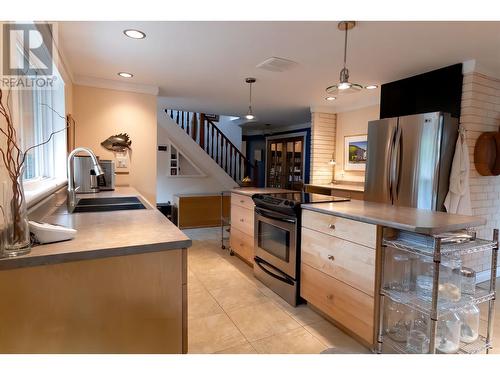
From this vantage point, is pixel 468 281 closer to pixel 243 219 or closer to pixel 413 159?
pixel 413 159

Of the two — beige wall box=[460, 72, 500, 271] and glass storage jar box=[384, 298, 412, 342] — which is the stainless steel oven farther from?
beige wall box=[460, 72, 500, 271]

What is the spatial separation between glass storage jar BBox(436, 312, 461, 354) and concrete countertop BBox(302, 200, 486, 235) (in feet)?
1.92

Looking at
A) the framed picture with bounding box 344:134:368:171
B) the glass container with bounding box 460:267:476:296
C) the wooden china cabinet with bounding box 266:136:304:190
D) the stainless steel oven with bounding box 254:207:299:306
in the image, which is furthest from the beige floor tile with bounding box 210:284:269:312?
the wooden china cabinet with bounding box 266:136:304:190

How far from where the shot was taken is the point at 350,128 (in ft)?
16.2

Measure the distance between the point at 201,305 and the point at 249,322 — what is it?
498 mm

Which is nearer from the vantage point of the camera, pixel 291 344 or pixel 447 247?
pixel 447 247

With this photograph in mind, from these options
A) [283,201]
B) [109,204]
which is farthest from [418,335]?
[109,204]

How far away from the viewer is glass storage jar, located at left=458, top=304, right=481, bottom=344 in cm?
176

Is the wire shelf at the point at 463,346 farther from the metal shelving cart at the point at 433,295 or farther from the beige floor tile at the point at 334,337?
the beige floor tile at the point at 334,337

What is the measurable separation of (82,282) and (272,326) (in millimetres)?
1577

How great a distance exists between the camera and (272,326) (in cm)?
217

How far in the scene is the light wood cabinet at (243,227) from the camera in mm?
3291

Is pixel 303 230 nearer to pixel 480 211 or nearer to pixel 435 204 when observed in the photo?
pixel 435 204
